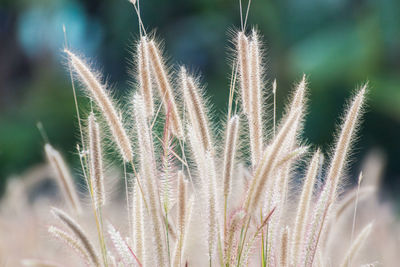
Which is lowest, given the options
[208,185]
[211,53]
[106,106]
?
[208,185]

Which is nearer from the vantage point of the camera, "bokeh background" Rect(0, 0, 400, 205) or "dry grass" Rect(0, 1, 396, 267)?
"dry grass" Rect(0, 1, 396, 267)

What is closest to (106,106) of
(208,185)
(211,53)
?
(208,185)

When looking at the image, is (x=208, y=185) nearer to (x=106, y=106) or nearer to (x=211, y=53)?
(x=106, y=106)

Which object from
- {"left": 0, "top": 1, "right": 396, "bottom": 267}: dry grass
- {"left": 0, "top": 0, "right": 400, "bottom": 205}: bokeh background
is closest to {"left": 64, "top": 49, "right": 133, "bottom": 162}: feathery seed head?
{"left": 0, "top": 1, "right": 396, "bottom": 267}: dry grass

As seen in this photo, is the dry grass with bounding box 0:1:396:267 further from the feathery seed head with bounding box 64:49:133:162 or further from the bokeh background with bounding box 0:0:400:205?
the bokeh background with bounding box 0:0:400:205

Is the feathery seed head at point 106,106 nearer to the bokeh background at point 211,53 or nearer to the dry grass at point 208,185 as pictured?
the dry grass at point 208,185

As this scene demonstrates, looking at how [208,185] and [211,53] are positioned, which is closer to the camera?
[208,185]

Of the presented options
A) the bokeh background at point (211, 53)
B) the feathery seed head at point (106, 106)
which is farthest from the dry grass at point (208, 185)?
the bokeh background at point (211, 53)

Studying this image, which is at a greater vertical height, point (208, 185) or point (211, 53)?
point (211, 53)

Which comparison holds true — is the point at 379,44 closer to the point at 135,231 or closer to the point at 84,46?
the point at 84,46
